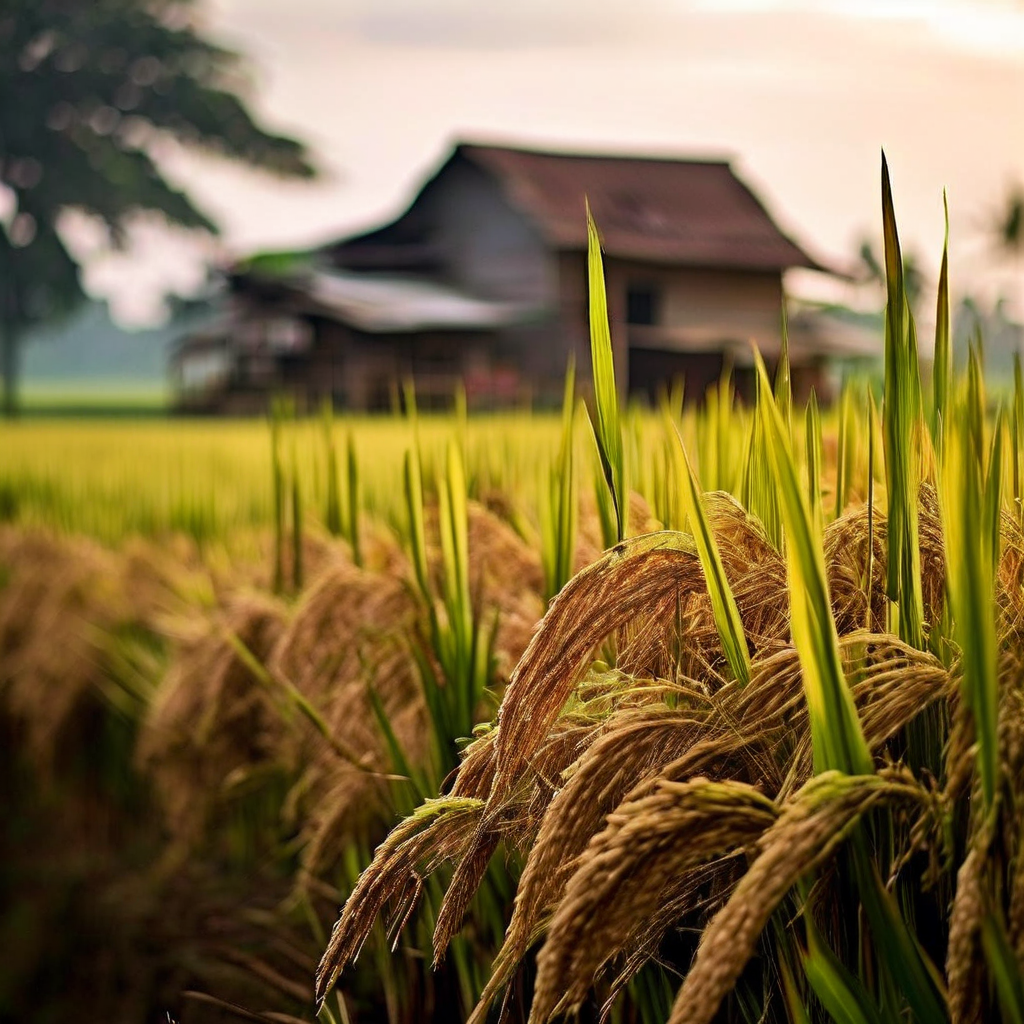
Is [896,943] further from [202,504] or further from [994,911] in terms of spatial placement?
[202,504]

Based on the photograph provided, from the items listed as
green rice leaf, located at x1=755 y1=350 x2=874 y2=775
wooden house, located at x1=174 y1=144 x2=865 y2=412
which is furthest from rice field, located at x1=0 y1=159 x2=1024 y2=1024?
wooden house, located at x1=174 y1=144 x2=865 y2=412

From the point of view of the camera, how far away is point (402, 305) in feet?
99.5

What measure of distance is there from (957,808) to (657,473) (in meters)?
1.03

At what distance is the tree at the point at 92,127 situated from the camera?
115 ft

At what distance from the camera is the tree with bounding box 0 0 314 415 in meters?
35.1

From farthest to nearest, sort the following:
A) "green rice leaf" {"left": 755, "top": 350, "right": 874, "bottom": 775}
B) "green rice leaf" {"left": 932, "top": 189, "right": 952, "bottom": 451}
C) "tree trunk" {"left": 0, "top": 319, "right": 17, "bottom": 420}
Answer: "tree trunk" {"left": 0, "top": 319, "right": 17, "bottom": 420}
"green rice leaf" {"left": 932, "top": 189, "right": 952, "bottom": 451}
"green rice leaf" {"left": 755, "top": 350, "right": 874, "bottom": 775}

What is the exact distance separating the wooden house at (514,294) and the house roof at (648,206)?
0.16 ft

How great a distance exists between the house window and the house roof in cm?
123

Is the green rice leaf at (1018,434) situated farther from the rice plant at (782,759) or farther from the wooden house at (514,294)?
the wooden house at (514,294)

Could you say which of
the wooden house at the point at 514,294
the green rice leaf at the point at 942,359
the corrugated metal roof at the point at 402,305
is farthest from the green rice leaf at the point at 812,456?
the corrugated metal roof at the point at 402,305

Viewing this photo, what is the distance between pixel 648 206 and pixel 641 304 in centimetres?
206

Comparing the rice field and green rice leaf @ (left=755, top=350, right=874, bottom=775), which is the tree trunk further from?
green rice leaf @ (left=755, top=350, right=874, bottom=775)

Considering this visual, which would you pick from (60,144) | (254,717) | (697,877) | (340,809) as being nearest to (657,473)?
(340,809)

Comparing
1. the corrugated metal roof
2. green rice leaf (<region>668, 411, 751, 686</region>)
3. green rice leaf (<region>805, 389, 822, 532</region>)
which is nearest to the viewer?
green rice leaf (<region>668, 411, 751, 686</region>)
